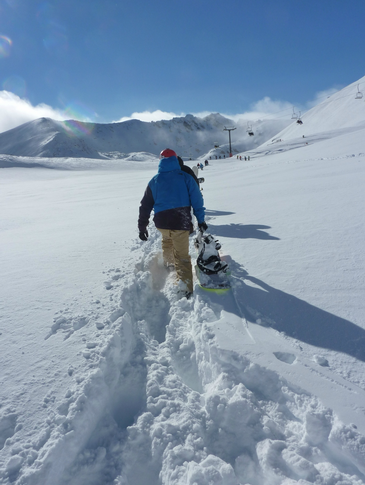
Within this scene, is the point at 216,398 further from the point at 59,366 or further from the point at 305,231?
the point at 305,231

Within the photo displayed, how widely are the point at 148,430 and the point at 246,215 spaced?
5.81 meters

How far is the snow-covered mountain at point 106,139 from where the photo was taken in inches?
4660

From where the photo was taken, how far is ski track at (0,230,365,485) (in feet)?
5.08

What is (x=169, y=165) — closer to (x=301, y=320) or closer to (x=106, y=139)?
(x=301, y=320)

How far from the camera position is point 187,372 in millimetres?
2434

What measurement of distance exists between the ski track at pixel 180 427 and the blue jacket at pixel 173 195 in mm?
1479

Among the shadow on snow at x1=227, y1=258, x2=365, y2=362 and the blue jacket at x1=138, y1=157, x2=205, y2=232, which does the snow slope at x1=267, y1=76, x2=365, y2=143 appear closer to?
the blue jacket at x1=138, y1=157, x2=205, y2=232

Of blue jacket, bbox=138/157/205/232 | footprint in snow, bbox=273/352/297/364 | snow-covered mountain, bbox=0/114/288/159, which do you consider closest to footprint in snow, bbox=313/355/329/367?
footprint in snow, bbox=273/352/297/364

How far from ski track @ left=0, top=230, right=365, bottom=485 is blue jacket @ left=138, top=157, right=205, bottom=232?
1.48 metres

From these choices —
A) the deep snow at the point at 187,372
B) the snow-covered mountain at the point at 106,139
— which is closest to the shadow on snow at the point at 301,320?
the deep snow at the point at 187,372

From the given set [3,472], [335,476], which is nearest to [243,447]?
[335,476]

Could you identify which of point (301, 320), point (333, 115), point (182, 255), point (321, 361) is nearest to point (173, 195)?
point (182, 255)

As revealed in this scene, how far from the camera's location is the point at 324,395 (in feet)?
6.09

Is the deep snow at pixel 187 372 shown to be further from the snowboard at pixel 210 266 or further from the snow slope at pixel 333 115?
the snow slope at pixel 333 115
